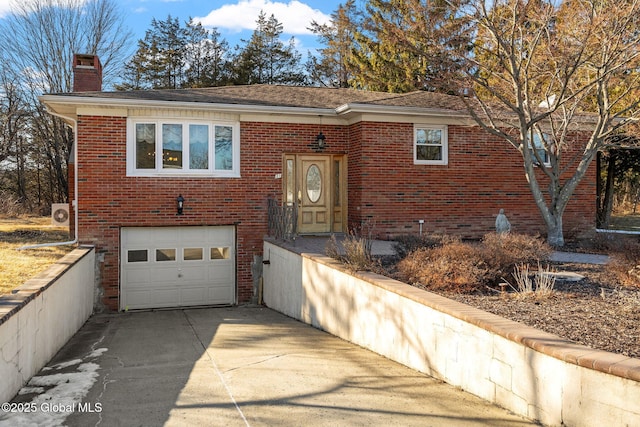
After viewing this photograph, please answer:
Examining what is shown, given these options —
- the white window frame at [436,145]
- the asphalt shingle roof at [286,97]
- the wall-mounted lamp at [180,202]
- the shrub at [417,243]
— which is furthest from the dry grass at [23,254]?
the white window frame at [436,145]

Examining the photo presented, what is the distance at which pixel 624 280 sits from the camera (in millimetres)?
7293

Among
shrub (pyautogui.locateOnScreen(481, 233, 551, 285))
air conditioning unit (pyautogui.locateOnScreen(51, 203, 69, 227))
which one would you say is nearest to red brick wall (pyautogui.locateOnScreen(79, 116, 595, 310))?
shrub (pyautogui.locateOnScreen(481, 233, 551, 285))

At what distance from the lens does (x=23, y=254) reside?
11953 mm

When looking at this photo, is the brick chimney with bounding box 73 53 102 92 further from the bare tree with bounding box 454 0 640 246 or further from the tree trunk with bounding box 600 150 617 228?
the tree trunk with bounding box 600 150 617 228

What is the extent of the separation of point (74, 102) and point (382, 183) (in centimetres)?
740

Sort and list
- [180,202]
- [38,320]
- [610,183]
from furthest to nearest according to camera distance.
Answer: [610,183] → [180,202] → [38,320]

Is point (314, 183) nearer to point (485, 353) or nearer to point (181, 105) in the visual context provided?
point (181, 105)

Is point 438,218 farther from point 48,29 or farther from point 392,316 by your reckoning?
point 48,29

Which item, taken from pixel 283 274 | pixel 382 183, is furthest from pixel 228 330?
pixel 382 183

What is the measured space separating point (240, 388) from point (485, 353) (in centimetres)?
241

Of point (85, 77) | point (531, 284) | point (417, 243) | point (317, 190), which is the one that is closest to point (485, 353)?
point (531, 284)

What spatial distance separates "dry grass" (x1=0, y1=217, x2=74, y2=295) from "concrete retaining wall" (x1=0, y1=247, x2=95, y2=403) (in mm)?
920

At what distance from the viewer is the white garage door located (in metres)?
12.4

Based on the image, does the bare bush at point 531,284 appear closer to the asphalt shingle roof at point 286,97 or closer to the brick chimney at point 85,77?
the asphalt shingle roof at point 286,97
